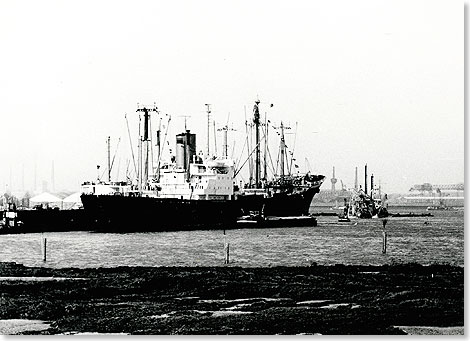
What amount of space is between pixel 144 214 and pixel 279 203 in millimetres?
12263

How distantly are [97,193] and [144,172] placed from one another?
205 inches

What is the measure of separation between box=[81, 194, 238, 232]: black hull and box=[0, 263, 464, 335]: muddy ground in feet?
80.0

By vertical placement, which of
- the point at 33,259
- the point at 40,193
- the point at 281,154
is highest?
the point at 281,154

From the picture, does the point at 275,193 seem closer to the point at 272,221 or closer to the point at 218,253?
the point at 272,221

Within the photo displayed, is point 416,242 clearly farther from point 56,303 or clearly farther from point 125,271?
point 56,303

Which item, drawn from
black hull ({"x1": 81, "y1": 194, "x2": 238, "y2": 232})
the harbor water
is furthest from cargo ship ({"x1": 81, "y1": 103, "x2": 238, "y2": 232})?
the harbor water

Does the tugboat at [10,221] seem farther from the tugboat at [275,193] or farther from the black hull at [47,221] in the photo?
the tugboat at [275,193]

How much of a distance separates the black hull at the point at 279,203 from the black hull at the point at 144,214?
363 centimetres

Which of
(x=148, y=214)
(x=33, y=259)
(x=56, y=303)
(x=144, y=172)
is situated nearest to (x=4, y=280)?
(x=56, y=303)

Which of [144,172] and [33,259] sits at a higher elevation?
[144,172]

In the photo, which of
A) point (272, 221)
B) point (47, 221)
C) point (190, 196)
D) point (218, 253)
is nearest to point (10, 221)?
point (47, 221)

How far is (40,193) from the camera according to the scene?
13.5m

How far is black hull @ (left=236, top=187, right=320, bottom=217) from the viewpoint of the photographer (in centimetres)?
4684

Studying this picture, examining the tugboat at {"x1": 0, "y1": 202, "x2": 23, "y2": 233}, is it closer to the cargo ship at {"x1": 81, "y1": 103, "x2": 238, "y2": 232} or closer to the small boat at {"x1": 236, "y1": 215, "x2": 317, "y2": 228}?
the cargo ship at {"x1": 81, "y1": 103, "x2": 238, "y2": 232}
